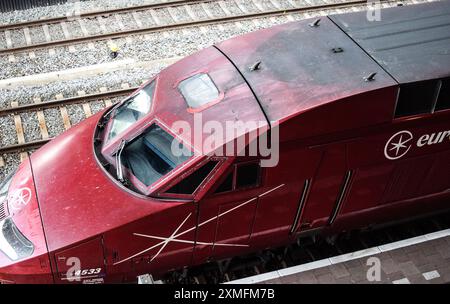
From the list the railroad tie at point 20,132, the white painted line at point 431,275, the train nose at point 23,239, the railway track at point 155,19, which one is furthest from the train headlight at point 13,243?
the railway track at point 155,19

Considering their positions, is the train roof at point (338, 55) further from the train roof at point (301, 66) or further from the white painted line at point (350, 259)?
the white painted line at point (350, 259)

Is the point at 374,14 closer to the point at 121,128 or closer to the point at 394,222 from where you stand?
the point at 394,222

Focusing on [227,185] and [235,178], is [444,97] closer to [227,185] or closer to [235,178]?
[235,178]

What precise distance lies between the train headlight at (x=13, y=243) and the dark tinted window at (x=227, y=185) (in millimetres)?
2248

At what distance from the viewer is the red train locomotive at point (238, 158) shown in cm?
640

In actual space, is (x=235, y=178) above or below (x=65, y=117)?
below

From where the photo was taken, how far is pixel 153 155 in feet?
22.2

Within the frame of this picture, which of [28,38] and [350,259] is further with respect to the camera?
[28,38]

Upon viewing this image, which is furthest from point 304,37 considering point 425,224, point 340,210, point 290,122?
point 425,224

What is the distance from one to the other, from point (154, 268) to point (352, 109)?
10.2ft

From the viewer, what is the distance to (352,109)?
6.51 m

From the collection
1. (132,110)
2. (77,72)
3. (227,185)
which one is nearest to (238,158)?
(227,185)

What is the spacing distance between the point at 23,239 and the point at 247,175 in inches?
107

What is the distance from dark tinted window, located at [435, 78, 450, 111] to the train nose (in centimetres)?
498
